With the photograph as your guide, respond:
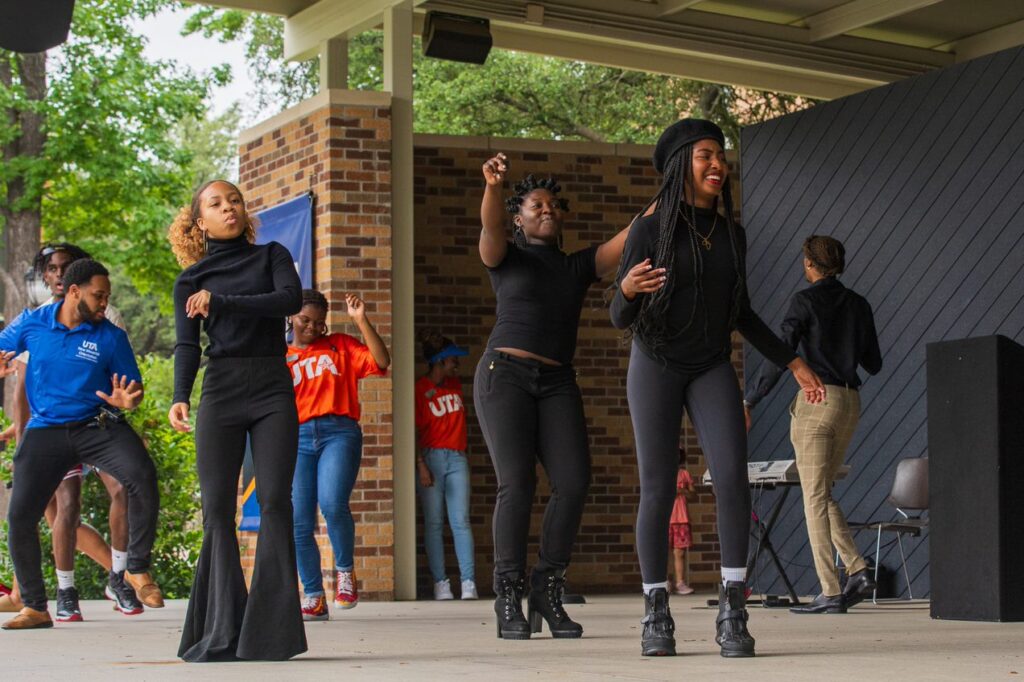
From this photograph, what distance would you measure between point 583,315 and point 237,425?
Result: 7.07 metres

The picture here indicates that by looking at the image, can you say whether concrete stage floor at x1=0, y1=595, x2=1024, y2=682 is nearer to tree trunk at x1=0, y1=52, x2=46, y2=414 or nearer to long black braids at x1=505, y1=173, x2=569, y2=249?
long black braids at x1=505, y1=173, x2=569, y2=249

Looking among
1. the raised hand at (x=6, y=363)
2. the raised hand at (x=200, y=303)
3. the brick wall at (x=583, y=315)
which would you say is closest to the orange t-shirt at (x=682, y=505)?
the brick wall at (x=583, y=315)

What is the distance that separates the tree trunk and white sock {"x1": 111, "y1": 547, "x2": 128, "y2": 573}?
17148 millimetres

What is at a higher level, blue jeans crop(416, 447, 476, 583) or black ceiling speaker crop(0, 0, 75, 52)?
black ceiling speaker crop(0, 0, 75, 52)

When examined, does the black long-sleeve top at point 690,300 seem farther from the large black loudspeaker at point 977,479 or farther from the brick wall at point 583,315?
the brick wall at point 583,315

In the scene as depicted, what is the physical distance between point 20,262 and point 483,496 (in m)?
15.7

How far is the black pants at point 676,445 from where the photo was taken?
5.60 meters

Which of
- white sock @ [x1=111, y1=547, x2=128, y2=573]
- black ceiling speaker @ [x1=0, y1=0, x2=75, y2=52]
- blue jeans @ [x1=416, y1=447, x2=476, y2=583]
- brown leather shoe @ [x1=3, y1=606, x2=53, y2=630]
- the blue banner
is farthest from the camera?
blue jeans @ [x1=416, y1=447, x2=476, y2=583]

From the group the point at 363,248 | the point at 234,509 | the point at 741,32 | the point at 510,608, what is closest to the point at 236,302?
the point at 234,509

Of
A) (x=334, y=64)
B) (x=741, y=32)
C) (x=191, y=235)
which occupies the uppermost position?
(x=741, y=32)

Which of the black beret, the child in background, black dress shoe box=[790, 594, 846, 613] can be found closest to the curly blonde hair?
the black beret

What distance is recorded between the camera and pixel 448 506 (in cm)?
1142

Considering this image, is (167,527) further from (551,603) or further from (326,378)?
(551,603)

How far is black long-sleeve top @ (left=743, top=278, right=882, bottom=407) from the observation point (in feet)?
27.7
